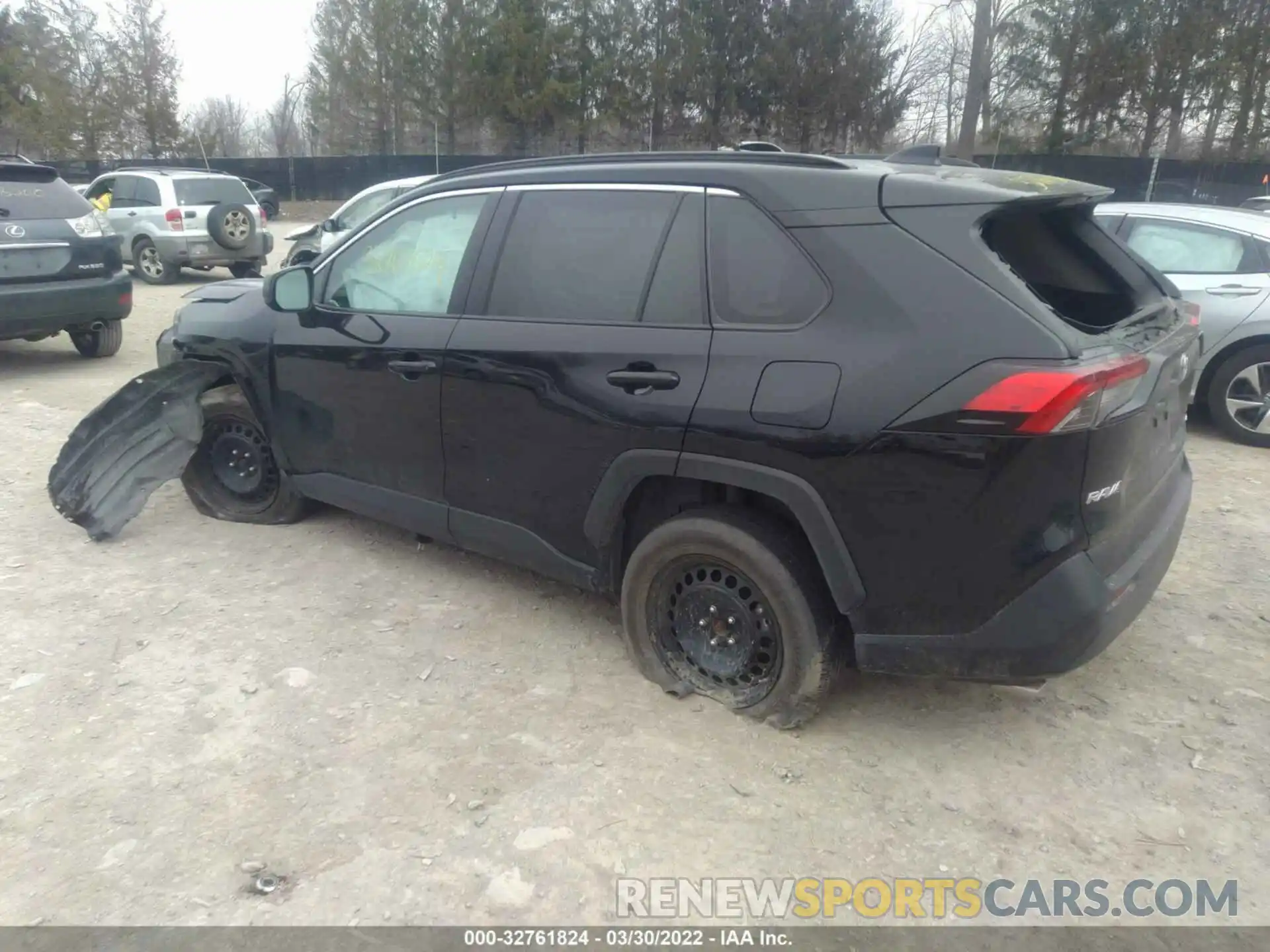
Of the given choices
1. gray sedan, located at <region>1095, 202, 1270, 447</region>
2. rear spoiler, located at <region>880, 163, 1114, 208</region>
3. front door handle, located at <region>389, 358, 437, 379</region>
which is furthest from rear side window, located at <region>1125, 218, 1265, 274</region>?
front door handle, located at <region>389, 358, 437, 379</region>

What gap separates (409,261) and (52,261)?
554 centimetres

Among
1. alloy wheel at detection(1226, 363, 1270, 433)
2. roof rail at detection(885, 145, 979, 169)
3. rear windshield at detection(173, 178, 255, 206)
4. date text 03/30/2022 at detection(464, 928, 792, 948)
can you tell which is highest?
roof rail at detection(885, 145, 979, 169)

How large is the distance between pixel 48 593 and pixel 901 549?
145 inches

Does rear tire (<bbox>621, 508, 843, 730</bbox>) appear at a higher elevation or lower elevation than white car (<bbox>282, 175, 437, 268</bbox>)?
lower

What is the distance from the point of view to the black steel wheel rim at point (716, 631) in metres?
3.13

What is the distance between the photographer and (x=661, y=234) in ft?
10.6

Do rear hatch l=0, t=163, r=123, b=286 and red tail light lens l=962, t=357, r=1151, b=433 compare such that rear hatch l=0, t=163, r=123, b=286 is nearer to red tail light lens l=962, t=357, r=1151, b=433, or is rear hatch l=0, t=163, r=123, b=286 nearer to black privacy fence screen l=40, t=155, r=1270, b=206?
red tail light lens l=962, t=357, r=1151, b=433

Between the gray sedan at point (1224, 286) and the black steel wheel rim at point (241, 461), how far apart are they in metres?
5.74

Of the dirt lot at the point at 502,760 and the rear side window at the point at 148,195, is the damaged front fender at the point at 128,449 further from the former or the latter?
the rear side window at the point at 148,195

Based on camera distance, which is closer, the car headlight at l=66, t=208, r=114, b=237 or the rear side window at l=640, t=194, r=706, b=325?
the rear side window at l=640, t=194, r=706, b=325

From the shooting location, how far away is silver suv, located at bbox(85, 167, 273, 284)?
14.0 meters

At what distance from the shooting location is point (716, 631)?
3281 mm

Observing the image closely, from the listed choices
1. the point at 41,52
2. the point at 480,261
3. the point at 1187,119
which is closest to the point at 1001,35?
the point at 1187,119

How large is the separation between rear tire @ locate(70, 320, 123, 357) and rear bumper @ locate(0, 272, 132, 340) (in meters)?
0.44
